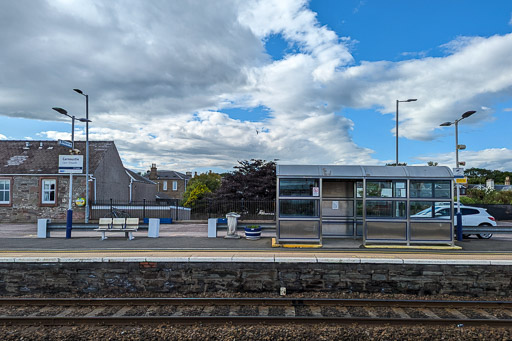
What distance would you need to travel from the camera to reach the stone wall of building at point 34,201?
80.5ft

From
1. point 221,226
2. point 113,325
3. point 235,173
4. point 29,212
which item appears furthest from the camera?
point 235,173

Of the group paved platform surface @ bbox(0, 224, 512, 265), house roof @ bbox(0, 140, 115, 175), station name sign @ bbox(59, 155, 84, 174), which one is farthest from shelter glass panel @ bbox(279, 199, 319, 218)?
house roof @ bbox(0, 140, 115, 175)

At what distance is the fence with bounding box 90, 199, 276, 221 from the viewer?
81.7 feet

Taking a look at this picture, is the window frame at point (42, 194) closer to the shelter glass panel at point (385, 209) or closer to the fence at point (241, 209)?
the fence at point (241, 209)

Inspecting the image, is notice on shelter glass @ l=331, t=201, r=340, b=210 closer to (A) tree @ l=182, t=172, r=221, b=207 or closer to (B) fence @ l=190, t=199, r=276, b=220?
(B) fence @ l=190, t=199, r=276, b=220

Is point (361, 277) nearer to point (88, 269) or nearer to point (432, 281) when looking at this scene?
point (432, 281)

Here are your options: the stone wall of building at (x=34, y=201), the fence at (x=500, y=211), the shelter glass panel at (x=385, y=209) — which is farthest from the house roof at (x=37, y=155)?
the fence at (x=500, y=211)

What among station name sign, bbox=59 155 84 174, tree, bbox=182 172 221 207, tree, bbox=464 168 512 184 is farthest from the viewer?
tree, bbox=464 168 512 184

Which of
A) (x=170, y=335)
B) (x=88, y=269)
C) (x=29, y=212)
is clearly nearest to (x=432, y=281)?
(x=170, y=335)

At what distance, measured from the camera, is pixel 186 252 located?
1010cm

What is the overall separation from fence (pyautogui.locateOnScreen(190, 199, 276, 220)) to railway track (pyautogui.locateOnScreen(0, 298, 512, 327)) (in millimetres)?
17800

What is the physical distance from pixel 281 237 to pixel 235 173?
18.6m

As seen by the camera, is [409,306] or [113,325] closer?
[113,325]

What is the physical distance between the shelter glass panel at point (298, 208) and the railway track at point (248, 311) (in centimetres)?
416
